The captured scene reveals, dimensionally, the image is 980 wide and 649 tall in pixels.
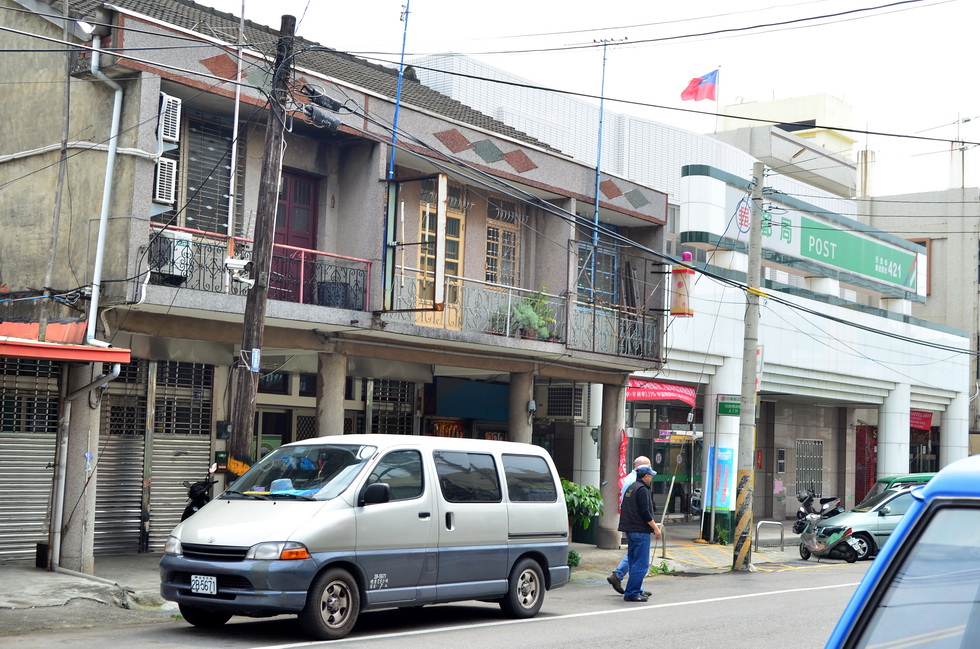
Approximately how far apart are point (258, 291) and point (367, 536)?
401cm

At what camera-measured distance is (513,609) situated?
12305 mm

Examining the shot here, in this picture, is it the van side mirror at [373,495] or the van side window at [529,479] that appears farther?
the van side window at [529,479]

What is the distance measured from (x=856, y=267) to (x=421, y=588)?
2389 cm

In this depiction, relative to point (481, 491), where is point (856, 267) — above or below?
above

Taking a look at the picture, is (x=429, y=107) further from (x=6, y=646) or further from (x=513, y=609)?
(x=6, y=646)

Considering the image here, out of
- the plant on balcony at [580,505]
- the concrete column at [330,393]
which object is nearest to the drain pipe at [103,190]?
the concrete column at [330,393]

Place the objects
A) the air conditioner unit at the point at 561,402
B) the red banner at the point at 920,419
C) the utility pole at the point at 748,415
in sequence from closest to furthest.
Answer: the utility pole at the point at 748,415, the air conditioner unit at the point at 561,402, the red banner at the point at 920,419

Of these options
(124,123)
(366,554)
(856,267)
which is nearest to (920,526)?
(366,554)

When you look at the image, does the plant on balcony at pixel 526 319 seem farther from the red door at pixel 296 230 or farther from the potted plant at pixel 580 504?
the red door at pixel 296 230

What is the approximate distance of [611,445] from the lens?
74.7ft

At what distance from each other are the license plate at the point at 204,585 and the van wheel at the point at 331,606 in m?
0.82

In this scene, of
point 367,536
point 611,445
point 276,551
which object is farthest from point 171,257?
point 611,445

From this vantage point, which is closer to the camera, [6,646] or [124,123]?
[6,646]

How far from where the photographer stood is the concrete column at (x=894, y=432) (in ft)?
113
